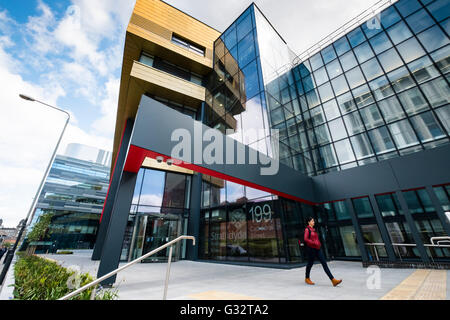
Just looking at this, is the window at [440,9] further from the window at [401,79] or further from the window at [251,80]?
the window at [251,80]

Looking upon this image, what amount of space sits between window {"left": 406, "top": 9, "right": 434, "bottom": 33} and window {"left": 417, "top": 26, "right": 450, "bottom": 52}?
429 millimetres

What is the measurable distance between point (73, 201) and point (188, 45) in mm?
58558

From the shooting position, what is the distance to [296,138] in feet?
42.0

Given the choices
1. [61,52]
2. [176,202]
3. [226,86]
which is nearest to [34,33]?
[61,52]

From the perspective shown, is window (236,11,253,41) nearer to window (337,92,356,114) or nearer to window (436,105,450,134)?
window (337,92,356,114)

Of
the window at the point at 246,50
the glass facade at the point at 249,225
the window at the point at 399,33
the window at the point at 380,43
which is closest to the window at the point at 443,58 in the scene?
the window at the point at 399,33

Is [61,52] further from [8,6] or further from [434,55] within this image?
[434,55]

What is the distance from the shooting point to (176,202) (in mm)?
14125

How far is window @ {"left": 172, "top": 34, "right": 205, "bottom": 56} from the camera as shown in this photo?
1650 centimetres

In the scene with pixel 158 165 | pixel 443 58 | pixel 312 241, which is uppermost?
pixel 443 58

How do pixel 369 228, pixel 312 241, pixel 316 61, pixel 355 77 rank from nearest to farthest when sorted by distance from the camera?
pixel 312 241, pixel 369 228, pixel 355 77, pixel 316 61

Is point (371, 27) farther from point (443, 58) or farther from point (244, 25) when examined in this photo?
point (244, 25)

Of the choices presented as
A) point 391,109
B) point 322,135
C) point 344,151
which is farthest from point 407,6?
point 344,151

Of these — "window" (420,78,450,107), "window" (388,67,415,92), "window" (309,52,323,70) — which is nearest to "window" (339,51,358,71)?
"window" (309,52,323,70)
